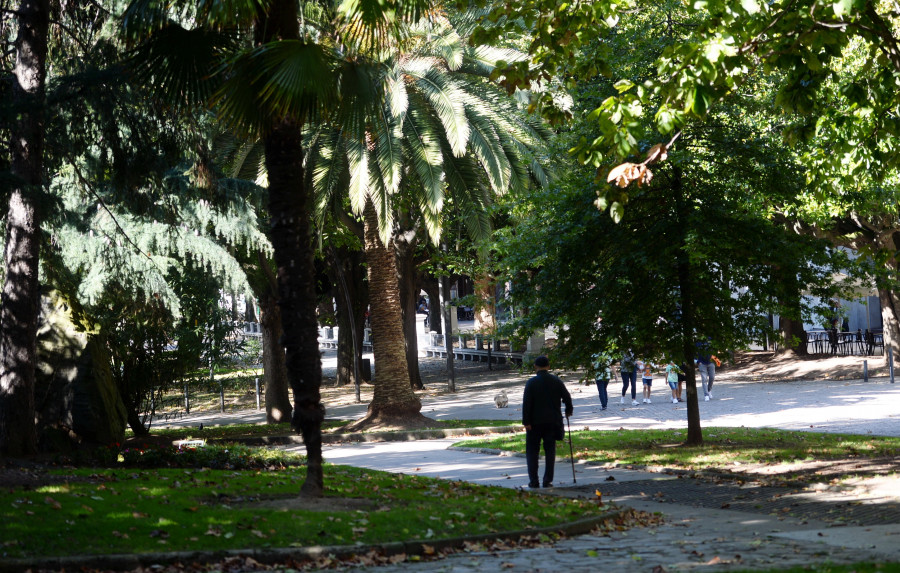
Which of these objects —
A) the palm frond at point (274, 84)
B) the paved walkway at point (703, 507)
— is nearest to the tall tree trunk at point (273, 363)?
the paved walkway at point (703, 507)

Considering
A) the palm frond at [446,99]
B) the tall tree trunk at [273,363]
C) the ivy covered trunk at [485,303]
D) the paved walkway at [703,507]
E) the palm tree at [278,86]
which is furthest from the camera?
the ivy covered trunk at [485,303]

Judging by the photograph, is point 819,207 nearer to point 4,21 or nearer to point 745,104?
point 745,104

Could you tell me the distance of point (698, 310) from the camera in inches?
620

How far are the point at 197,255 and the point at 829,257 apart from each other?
41.6ft

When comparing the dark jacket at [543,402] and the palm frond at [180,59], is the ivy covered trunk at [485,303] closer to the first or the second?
the dark jacket at [543,402]

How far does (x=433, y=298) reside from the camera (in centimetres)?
5575

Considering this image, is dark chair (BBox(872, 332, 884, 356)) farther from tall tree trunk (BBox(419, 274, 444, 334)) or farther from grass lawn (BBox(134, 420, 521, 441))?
grass lawn (BBox(134, 420, 521, 441))

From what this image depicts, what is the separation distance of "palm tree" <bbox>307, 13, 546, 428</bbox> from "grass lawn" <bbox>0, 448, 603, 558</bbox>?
955 centimetres

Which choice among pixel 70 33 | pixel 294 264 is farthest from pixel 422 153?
pixel 294 264

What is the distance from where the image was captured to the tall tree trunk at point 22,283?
13922 millimetres

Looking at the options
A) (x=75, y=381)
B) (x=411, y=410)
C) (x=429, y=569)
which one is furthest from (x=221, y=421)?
(x=429, y=569)

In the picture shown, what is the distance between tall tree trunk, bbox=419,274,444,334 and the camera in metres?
49.6

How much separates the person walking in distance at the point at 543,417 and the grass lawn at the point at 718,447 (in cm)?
250

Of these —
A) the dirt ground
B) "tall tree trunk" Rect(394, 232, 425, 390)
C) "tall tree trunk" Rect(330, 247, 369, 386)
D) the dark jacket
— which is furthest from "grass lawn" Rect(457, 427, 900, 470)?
"tall tree trunk" Rect(330, 247, 369, 386)
